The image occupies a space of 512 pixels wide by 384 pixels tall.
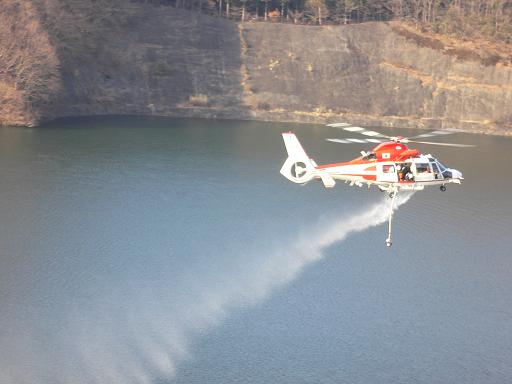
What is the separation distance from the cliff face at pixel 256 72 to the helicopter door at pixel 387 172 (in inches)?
2238

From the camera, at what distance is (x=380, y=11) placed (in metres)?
130

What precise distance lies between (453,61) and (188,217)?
189 feet

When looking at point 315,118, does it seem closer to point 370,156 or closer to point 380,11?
point 380,11

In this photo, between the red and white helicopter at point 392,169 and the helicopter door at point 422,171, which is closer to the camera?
the red and white helicopter at point 392,169

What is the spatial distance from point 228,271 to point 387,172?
44.1ft

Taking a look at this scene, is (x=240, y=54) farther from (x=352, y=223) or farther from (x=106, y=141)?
(x=352, y=223)

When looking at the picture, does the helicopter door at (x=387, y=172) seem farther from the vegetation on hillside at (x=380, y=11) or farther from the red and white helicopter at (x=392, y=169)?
the vegetation on hillside at (x=380, y=11)

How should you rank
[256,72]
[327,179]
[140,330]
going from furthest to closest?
1. [256,72]
2. [327,179]
3. [140,330]

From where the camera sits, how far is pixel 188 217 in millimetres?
73375

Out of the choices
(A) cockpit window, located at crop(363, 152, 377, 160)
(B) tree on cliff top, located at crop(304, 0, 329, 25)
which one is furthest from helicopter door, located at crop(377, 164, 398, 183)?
(B) tree on cliff top, located at crop(304, 0, 329, 25)

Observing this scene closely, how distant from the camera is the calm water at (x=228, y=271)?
51688mm

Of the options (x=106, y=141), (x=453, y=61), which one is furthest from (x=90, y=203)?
(x=453, y=61)

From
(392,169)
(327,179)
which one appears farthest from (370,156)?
(327,179)

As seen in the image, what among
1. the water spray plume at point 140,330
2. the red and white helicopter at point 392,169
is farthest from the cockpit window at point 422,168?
the water spray plume at point 140,330
